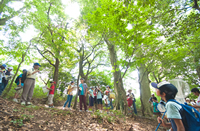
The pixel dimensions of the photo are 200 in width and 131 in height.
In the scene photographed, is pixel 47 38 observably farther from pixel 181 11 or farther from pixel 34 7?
pixel 181 11

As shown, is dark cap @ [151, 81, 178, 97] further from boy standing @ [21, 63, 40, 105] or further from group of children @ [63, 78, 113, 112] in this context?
boy standing @ [21, 63, 40, 105]

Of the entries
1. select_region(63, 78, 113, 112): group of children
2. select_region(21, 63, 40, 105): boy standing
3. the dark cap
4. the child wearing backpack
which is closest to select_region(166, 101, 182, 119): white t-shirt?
the child wearing backpack

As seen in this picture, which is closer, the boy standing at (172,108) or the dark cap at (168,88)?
the boy standing at (172,108)

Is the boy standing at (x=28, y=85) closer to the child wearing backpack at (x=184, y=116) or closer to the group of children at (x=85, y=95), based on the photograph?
the group of children at (x=85, y=95)

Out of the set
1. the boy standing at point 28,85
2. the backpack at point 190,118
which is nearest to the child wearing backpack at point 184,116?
the backpack at point 190,118

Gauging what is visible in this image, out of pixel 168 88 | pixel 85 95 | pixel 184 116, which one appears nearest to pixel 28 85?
pixel 85 95

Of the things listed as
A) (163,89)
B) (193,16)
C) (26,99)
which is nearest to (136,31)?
(193,16)

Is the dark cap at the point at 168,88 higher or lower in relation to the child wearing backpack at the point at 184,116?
higher

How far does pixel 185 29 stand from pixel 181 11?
2.29ft

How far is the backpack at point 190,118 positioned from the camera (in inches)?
50.1

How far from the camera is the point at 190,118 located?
1.32 metres

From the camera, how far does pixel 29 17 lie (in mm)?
7383

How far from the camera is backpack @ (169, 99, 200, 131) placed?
1273 millimetres

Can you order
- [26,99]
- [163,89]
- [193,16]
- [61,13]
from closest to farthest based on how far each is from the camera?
[163,89] → [193,16] → [26,99] → [61,13]
